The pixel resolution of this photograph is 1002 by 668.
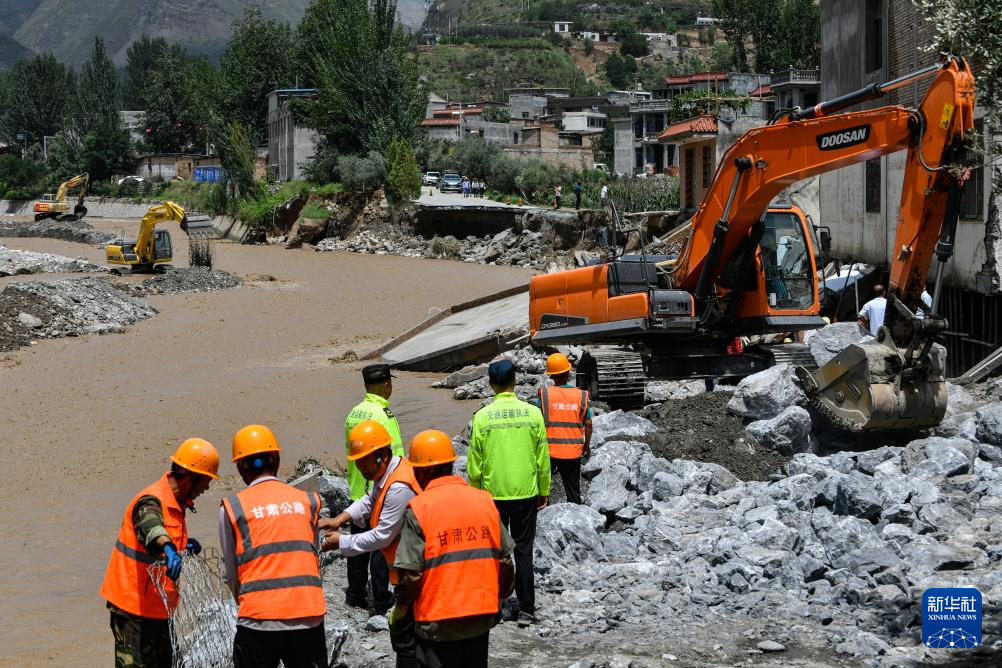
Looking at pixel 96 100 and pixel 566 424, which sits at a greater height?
pixel 96 100

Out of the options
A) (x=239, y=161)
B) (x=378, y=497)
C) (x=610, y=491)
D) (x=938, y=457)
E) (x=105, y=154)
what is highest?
A: (x=105, y=154)

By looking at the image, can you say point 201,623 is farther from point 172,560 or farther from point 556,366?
point 556,366

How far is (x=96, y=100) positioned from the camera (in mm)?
113938

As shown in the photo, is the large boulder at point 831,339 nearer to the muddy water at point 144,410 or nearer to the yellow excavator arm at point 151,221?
the muddy water at point 144,410

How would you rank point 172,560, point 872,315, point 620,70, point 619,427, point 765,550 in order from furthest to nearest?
point 620,70 < point 872,315 < point 619,427 < point 765,550 < point 172,560

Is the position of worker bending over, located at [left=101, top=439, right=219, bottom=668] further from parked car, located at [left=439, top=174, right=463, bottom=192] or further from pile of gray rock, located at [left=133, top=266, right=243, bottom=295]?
parked car, located at [left=439, top=174, right=463, bottom=192]

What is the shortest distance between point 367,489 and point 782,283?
8.25 metres

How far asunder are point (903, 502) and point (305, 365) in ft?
50.9

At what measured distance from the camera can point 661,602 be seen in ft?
25.6

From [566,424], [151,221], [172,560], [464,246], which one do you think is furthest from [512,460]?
[464,246]

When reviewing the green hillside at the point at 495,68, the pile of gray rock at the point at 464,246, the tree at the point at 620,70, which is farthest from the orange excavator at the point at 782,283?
the tree at the point at 620,70

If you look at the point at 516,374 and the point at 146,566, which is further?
the point at 516,374

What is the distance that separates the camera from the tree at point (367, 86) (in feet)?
213

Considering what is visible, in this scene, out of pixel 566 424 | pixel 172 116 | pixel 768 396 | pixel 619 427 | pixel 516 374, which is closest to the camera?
pixel 566 424
